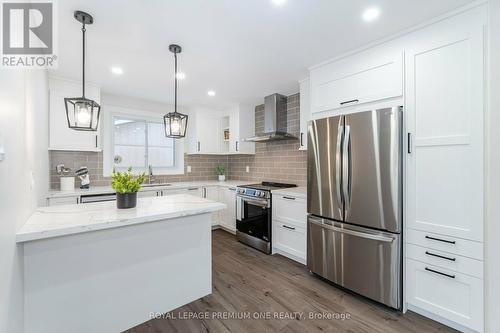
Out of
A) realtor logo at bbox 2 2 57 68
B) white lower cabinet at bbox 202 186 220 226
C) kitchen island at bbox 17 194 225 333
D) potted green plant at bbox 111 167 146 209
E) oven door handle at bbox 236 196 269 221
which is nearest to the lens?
realtor logo at bbox 2 2 57 68

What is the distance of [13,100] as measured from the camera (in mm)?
1223

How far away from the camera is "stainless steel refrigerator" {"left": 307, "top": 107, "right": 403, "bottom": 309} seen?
1930 millimetres

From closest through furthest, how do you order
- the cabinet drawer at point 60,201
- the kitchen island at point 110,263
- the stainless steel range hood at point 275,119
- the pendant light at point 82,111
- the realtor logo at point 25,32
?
1. the realtor logo at point 25,32
2. the kitchen island at point 110,263
3. the pendant light at point 82,111
4. the cabinet drawer at point 60,201
5. the stainless steel range hood at point 275,119

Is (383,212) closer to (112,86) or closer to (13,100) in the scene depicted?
(13,100)

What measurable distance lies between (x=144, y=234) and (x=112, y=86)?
2627 millimetres

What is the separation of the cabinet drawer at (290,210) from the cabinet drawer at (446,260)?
3.79ft

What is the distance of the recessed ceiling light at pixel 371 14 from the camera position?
170 cm

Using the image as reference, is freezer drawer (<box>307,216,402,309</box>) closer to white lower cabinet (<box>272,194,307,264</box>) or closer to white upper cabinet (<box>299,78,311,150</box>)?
white lower cabinet (<box>272,194,307,264</box>)

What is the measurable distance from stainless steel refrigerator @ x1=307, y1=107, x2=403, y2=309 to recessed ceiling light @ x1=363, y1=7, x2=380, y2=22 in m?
0.75

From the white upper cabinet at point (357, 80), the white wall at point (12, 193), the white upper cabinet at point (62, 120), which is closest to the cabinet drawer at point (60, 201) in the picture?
the white upper cabinet at point (62, 120)

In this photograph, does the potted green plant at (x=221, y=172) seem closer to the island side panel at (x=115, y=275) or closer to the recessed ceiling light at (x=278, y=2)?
the island side panel at (x=115, y=275)

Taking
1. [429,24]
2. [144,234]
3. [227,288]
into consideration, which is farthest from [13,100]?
[429,24]

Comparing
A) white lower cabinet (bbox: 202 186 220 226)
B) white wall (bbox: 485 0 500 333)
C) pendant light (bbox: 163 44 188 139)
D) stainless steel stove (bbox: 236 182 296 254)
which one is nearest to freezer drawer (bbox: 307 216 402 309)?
white wall (bbox: 485 0 500 333)

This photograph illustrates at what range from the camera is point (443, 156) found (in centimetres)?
175
